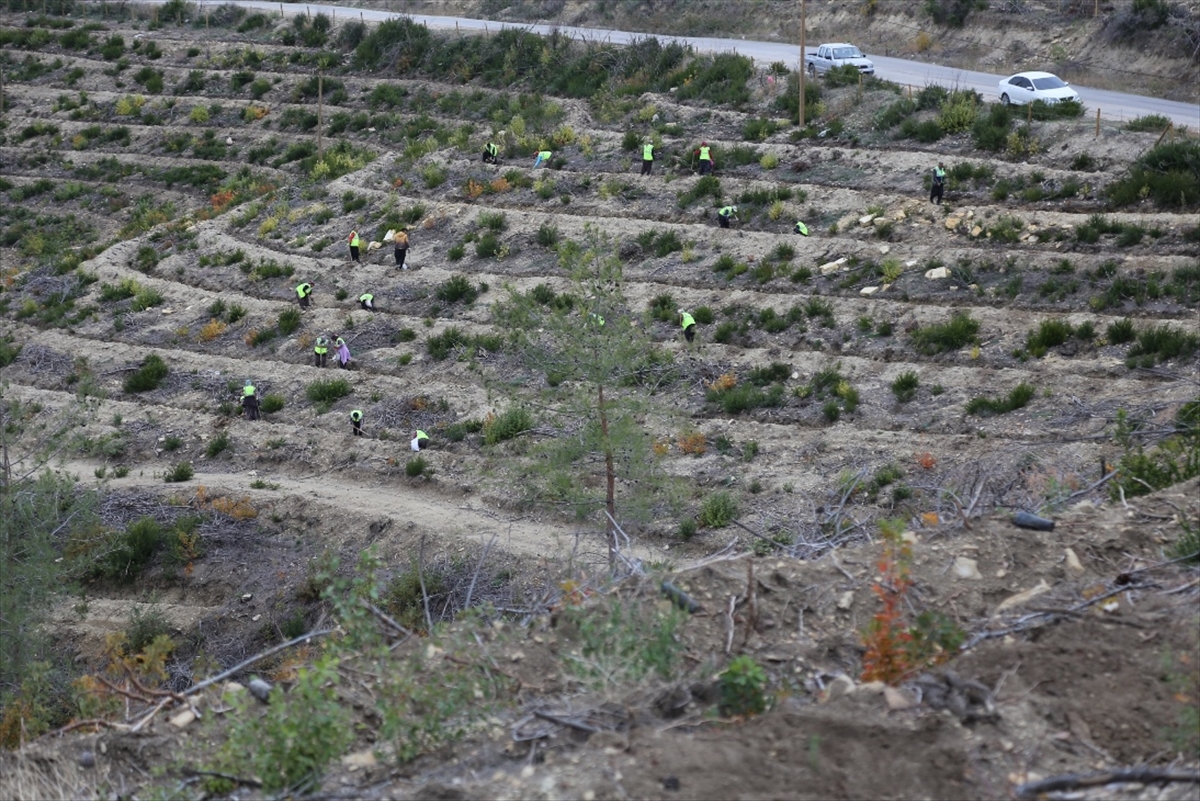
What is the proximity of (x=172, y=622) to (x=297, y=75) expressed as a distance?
29937 millimetres

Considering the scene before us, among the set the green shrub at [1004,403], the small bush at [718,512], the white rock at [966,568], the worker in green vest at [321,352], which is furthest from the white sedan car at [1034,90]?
the white rock at [966,568]

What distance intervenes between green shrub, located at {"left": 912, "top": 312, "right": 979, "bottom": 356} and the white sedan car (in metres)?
10.7

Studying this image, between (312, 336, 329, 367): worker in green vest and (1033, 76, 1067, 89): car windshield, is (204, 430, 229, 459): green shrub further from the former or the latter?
(1033, 76, 1067, 89): car windshield

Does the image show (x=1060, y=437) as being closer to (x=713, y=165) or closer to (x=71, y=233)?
(x=713, y=165)

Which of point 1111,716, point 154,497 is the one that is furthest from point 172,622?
point 1111,716

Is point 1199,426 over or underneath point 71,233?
over

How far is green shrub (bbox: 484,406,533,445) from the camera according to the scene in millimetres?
24125

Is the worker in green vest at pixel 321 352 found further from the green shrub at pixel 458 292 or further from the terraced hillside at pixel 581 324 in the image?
the green shrub at pixel 458 292

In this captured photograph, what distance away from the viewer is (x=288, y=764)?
26.2 feet

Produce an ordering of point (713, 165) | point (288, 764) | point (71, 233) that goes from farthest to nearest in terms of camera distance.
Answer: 1. point (71, 233)
2. point (713, 165)
3. point (288, 764)

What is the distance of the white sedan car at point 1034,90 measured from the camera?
3397 cm

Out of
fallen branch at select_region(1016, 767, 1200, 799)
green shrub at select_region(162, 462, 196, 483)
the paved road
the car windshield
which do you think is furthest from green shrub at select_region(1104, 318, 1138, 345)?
fallen branch at select_region(1016, 767, 1200, 799)

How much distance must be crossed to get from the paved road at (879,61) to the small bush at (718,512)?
17549mm

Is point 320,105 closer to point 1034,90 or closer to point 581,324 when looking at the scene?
point 1034,90
